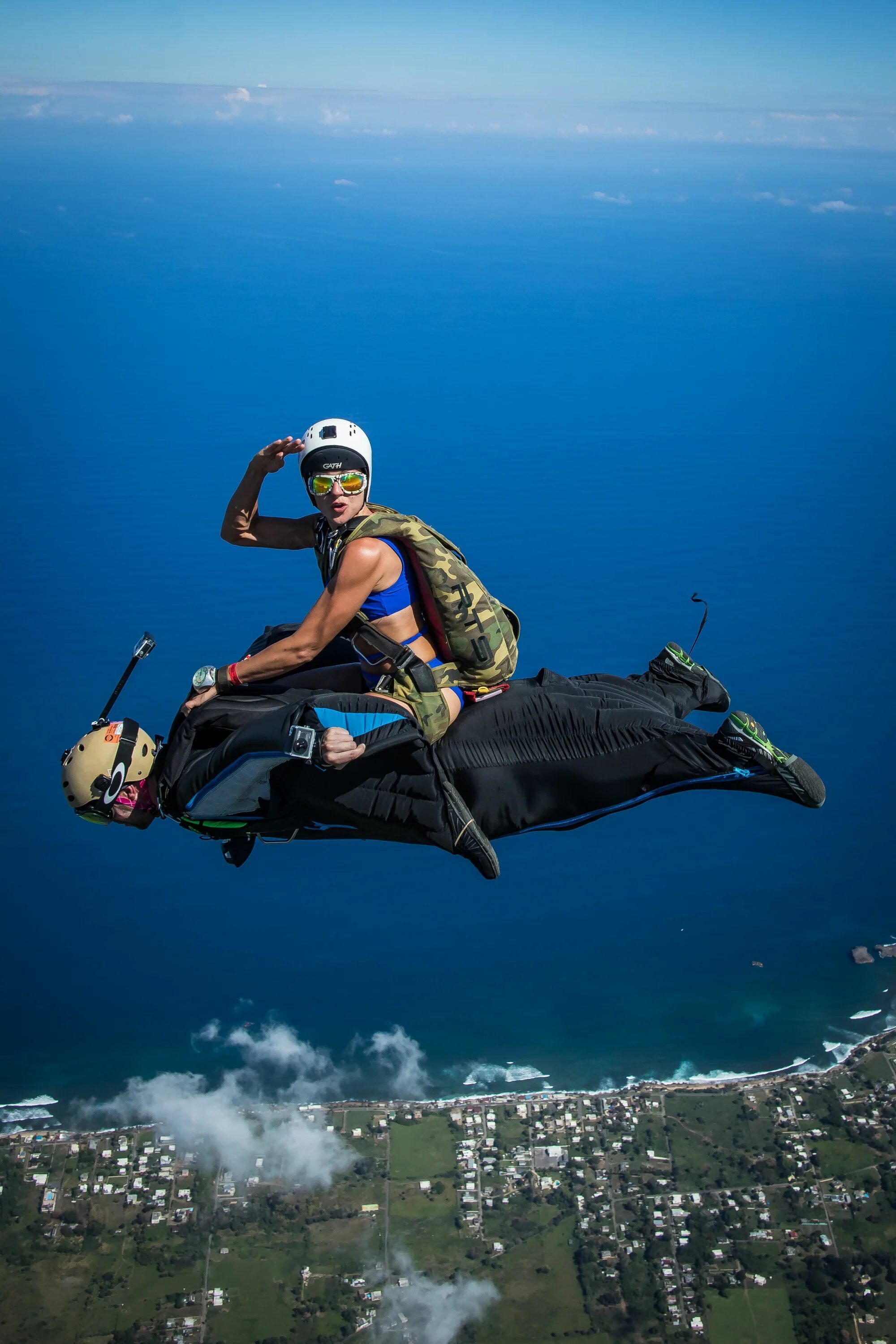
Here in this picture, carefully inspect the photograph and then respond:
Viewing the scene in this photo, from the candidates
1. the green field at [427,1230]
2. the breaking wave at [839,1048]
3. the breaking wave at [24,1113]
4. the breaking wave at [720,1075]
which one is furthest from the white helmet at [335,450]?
the breaking wave at [839,1048]

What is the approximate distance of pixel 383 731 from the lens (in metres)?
4.67

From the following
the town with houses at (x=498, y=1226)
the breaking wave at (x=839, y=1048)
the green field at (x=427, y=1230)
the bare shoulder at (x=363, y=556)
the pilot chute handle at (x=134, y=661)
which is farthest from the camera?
the breaking wave at (x=839, y=1048)

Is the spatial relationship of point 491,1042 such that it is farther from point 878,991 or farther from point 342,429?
point 342,429

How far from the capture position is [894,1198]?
796 inches

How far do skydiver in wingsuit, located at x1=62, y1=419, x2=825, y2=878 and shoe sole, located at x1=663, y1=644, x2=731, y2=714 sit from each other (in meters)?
0.35

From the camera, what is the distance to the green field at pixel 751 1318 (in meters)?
18.4

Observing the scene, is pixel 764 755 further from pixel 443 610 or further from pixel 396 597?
pixel 396 597

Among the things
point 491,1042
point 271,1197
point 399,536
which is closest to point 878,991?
point 491,1042

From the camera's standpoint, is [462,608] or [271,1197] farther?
[271,1197]

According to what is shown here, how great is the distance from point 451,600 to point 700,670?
2.00m

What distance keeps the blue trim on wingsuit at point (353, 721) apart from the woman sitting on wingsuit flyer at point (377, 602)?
6.4 inches

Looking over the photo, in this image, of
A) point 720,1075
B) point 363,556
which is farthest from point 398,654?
point 720,1075

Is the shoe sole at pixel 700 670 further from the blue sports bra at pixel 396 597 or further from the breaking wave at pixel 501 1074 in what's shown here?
the breaking wave at pixel 501 1074

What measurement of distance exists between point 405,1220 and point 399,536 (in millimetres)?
19250
